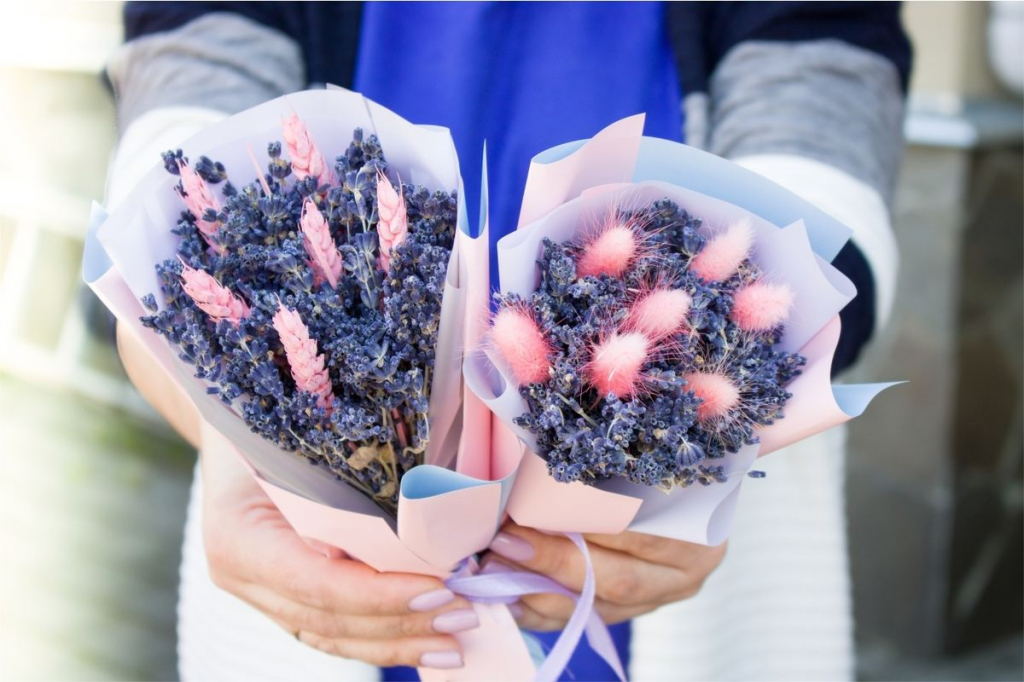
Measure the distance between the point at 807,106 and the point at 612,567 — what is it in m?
0.57

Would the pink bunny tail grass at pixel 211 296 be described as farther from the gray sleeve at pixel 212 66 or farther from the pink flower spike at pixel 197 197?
the gray sleeve at pixel 212 66

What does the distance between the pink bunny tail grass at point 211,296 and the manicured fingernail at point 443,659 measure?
0.39 metres

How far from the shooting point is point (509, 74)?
102cm

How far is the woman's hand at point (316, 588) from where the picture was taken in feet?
2.47

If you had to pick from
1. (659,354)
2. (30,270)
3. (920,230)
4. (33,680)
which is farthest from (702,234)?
(30,270)

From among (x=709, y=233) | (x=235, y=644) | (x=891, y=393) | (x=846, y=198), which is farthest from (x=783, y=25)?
(x=891, y=393)

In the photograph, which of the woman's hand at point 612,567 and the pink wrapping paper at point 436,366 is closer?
the pink wrapping paper at point 436,366

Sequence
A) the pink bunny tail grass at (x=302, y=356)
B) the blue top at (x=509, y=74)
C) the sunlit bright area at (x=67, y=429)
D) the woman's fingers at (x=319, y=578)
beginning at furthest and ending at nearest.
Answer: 1. the sunlit bright area at (x=67, y=429)
2. the blue top at (x=509, y=74)
3. the woman's fingers at (x=319, y=578)
4. the pink bunny tail grass at (x=302, y=356)

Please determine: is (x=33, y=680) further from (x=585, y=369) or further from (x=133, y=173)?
(x=585, y=369)

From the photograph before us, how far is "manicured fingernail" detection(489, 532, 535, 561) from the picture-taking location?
0.76m

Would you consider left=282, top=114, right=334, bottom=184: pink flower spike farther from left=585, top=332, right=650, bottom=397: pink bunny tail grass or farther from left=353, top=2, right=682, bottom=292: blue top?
left=353, top=2, right=682, bottom=292: blue top


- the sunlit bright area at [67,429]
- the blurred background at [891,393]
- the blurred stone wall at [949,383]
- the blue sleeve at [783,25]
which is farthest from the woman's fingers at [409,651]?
the blurred stone wall at [949,383]

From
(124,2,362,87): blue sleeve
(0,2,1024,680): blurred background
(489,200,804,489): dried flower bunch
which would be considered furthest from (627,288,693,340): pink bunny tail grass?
(0,2,1024,680): blurred background

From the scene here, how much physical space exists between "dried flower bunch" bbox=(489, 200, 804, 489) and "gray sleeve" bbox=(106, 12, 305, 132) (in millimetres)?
574
